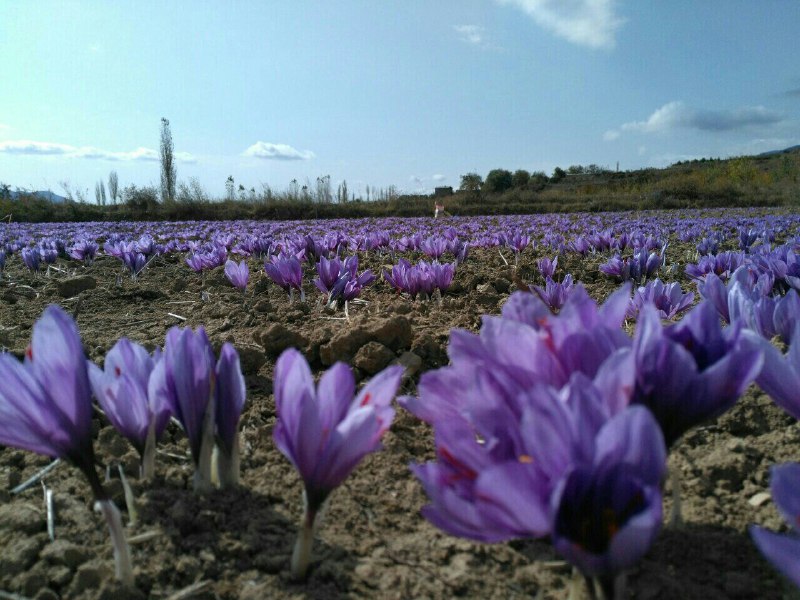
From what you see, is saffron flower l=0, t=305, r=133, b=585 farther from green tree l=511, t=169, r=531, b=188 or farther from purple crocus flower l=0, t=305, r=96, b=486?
green tree l=511, t=169, r=531, b=188

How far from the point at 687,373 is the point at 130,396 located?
98 centimetres

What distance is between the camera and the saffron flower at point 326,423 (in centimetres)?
80

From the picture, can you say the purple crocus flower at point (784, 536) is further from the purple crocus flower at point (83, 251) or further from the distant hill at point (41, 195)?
the distant hill at point (41, 195)

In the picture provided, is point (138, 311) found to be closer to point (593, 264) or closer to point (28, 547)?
point (28, 547)

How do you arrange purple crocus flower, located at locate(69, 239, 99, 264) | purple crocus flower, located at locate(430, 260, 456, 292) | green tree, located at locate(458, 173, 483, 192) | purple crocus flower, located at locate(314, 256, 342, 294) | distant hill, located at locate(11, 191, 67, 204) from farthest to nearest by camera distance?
green tree, located at locate(458, 173, 483, 192), distant hill, located at locate(11, 191, 67, 204), purple crocus flower, located at locate(69, 239, 99, 264), purple crocus flower, located at locate(430, 260, 456, 292), purple crocus flower, located at locate(314, 256, 342, 294)

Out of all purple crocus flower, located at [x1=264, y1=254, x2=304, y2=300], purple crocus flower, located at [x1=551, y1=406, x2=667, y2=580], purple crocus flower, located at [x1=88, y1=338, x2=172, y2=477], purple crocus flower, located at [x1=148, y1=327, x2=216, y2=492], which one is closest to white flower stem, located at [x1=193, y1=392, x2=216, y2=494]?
purple crocus flower, located at [x1=148, y1=327, x2=216, y2=492]

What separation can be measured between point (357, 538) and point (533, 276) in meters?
4.37

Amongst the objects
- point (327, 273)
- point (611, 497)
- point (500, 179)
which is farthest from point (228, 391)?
point (500, 179)

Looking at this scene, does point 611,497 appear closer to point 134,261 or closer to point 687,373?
point 687,373

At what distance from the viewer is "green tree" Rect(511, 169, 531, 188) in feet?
216

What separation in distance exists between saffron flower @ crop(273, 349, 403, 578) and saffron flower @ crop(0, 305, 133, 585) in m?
0.31

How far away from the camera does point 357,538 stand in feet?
3.47

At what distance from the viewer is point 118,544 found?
86cm

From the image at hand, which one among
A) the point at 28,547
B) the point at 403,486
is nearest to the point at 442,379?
the point at 403,486
